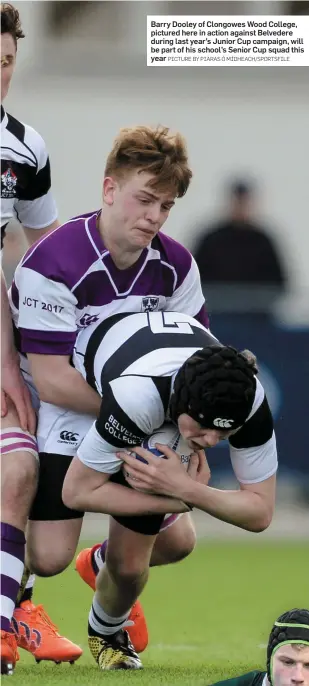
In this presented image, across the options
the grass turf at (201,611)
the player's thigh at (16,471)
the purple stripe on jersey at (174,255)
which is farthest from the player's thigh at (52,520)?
the purple stripe on jersey at (174,255)

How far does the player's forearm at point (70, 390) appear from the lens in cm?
514

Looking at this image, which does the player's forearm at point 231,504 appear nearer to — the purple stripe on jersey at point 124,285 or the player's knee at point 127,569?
the player's knee at point 127,569

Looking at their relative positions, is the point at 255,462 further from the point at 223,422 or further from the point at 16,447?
the point at 16,447

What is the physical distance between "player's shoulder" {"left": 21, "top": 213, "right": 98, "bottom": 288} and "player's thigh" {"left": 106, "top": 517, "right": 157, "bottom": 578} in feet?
3.22

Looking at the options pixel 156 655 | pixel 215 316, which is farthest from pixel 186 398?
pixel 215 316

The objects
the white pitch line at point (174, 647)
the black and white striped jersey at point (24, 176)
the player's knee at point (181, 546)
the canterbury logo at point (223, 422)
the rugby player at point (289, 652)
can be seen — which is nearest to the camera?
the rugby player at point (289, 652)

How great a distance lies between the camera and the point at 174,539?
5.68m

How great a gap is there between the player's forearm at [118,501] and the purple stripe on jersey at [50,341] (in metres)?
0.57

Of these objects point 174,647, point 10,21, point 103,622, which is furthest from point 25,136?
point 174,647

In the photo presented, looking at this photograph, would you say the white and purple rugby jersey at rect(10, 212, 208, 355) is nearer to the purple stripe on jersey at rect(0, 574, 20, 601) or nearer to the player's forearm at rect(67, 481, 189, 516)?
the player's forearm at rect(67, 481, 189, 516)

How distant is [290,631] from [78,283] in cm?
150

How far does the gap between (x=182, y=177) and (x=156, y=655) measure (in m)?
2.29

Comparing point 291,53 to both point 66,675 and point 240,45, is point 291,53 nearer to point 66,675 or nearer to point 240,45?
point 240,45

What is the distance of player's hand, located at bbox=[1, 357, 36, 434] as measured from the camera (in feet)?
17.5
